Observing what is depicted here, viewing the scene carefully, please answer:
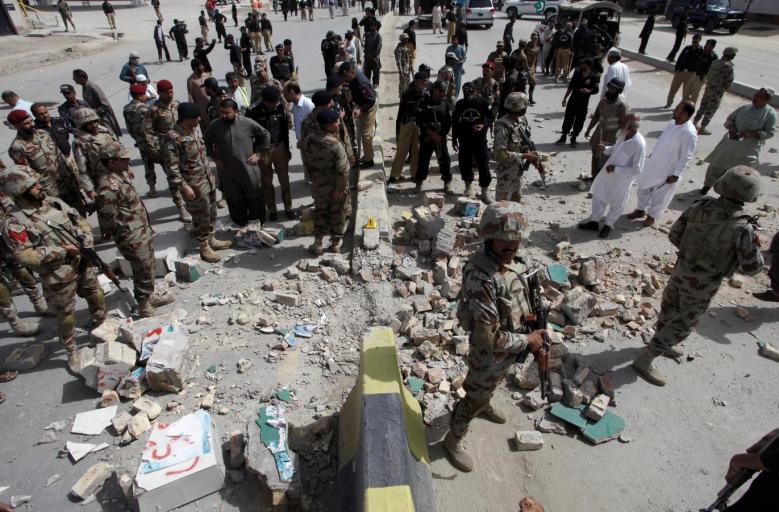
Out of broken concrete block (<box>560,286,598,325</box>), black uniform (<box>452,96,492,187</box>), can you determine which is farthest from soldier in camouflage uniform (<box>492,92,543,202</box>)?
broken concrete block (<box>560,286,598,325</box>)

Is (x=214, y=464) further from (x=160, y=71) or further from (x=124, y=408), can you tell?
(x=160, y=71)

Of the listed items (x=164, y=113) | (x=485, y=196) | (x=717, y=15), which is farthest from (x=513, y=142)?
(x=717, y=15)

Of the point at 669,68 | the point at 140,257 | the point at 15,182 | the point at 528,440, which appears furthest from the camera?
the point at 669,68

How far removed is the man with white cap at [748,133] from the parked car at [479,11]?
19304mm

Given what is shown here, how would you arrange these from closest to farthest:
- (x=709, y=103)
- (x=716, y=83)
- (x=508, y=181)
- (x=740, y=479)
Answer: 1. (x=740, y=479)
2. (x=508, y=181)
3. (x=716, y=83)
4. (x=709, y=103)

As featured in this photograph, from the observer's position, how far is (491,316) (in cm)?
260

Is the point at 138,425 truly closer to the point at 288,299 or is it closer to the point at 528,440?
the point at 288,299

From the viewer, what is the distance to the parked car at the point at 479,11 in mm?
22406

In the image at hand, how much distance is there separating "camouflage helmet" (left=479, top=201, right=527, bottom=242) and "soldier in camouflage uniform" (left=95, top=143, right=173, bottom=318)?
3548 mm

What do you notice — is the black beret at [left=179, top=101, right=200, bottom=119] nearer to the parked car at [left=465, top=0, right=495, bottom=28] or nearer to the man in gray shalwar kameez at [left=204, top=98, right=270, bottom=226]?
the man in gray shalwar kameez at [left=204, top=98, right=270, bottom=226]

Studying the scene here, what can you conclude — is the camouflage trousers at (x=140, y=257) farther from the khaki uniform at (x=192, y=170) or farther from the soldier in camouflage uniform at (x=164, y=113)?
the soldier in camouflage uniform at (x=164, y=113)

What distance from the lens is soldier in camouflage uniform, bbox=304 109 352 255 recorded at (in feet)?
16.3

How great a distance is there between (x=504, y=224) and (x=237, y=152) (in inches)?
160

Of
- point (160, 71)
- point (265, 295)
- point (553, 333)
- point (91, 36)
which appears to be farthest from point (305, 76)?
point (91, 36)
